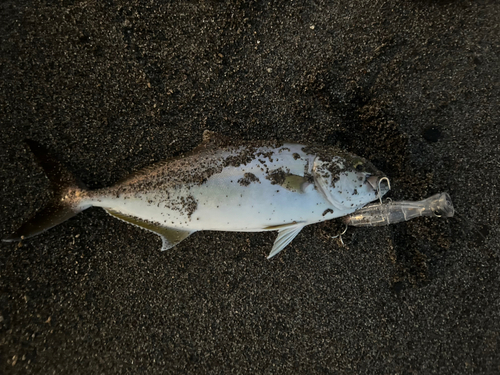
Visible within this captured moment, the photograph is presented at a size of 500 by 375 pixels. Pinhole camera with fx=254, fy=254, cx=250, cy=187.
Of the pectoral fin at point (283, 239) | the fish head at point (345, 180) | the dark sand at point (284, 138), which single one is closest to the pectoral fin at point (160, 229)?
the dark sand at point (284, 138)

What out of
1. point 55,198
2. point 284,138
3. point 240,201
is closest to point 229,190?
point 240,201

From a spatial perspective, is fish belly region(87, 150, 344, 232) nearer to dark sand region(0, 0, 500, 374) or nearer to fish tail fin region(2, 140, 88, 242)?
fish tail fin region(2, 140, 88, 242)

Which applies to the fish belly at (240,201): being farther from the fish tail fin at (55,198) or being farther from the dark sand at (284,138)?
the dark sand at (284,138)

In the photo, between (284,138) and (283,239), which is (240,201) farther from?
(284,138)

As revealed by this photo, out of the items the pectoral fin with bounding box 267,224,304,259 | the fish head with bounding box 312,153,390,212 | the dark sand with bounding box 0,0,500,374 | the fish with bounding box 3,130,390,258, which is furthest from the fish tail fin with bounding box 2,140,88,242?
the fish head with bounding box 312,153,390,212

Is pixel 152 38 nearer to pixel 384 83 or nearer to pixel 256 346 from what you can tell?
pixel 384 83

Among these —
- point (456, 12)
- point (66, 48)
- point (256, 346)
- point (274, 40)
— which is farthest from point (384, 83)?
point (66, 48)
